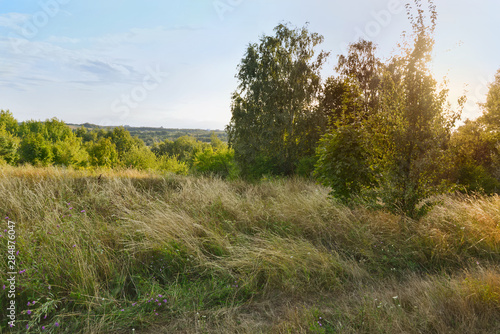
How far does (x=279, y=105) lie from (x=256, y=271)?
57.6 ft

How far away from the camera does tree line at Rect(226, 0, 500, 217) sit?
5152mm

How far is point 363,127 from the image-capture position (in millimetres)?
5660

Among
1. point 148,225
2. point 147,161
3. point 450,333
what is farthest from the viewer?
point 147,161

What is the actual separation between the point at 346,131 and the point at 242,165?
47.5 feet

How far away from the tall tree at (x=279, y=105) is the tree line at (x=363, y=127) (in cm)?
7

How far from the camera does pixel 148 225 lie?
466 cm

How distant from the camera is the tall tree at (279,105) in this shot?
19.4 metres

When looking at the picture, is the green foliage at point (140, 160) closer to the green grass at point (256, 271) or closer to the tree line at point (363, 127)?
the tree line at point (363, 127)

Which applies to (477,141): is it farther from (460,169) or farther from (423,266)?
(423,266)

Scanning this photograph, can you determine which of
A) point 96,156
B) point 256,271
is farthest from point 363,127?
point 96,156

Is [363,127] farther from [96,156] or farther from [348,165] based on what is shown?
[96,156]

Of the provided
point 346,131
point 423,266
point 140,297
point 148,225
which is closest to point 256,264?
point 140,297

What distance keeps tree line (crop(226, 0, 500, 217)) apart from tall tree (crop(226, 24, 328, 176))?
7 centimetres

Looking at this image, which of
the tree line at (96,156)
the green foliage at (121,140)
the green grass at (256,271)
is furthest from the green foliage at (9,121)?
the green grass at (256,271)
